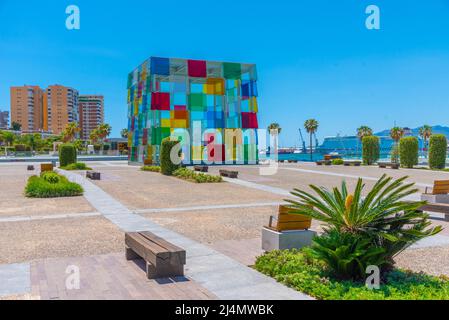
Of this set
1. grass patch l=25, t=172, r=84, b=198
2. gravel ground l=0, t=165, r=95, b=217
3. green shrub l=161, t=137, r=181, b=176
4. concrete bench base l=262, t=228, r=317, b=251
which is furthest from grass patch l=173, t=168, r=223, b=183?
concrete bench base l=262, t=228, r=317, b=251

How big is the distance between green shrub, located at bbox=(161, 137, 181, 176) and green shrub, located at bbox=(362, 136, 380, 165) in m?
Result: 22.1

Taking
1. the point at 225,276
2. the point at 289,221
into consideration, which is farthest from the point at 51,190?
the point at 225,276

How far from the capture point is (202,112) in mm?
46312

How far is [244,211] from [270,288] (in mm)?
7595

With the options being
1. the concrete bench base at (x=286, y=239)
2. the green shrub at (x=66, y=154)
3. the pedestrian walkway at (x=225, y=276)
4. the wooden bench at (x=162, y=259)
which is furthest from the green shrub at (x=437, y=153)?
the wooden bench at (x=162, y=259)

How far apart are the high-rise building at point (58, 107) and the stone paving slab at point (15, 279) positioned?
7667 inches

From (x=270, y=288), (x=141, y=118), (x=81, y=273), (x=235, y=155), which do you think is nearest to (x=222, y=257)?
(x=270, y=288)

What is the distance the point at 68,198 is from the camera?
16594 millimetres

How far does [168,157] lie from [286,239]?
67.2ft

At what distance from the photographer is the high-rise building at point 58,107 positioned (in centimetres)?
18900

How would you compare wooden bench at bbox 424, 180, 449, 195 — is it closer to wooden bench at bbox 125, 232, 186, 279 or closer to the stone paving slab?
wooden bench at bbox 125, 232, 186, 279

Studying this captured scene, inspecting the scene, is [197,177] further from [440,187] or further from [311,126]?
[311,126]

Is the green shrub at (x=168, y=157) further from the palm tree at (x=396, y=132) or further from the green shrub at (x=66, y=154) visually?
the palm tree at (x=396, y=132)

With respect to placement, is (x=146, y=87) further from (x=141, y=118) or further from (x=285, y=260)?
(x=285, y=260)
